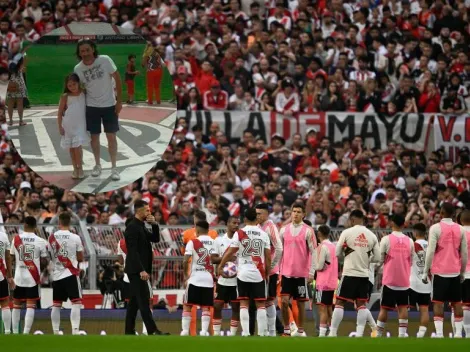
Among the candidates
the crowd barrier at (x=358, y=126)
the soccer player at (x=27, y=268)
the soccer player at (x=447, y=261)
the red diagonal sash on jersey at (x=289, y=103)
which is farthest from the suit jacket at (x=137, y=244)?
the red diagonal sash on jersey at (x=289, y=103)

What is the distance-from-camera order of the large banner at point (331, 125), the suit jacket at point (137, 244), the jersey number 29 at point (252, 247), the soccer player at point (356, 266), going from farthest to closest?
the large banner at point (331, 125)
the soccer player at point (356, 266)
the jersey number 29 at point (252, 247)
the suit jacket at point (137, 244)

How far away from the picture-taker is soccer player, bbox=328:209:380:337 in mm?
18031

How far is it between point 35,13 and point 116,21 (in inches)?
83.1

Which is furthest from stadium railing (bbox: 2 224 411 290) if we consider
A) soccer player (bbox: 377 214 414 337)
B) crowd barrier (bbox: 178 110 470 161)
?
crowd barrier (bbox: 178 110 470 161)

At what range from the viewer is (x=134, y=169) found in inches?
573

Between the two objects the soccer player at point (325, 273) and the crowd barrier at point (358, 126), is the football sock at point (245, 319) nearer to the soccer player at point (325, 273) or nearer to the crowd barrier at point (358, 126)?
the soccer player at point (325, 273)

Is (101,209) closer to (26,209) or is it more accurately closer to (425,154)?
(26,209)

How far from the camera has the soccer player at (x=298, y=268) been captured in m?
18.7

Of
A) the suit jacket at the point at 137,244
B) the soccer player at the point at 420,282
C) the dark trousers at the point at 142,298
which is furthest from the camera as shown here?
the soccer player at the point at 420,282

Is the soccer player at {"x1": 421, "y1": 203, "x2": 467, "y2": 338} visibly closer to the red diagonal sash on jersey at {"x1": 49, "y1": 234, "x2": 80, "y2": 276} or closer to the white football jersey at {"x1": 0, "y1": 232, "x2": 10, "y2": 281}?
the red diagonal sash on jersey at {"x1": 49, "y1": 234, "x2": 80, "y2": 276}

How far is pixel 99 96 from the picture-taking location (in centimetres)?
1456

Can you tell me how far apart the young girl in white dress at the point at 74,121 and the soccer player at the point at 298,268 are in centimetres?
513

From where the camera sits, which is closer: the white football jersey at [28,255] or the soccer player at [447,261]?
the soccer player at [447,261]

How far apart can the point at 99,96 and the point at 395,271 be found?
6.28 m
